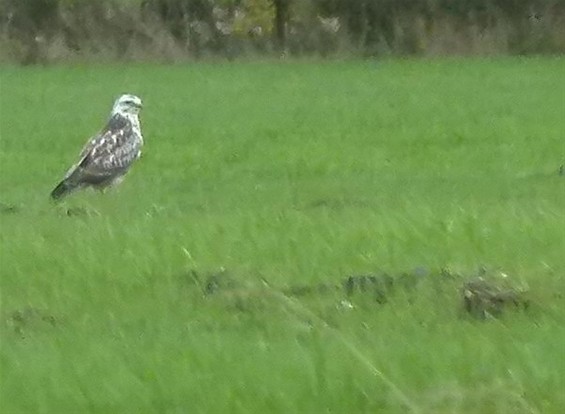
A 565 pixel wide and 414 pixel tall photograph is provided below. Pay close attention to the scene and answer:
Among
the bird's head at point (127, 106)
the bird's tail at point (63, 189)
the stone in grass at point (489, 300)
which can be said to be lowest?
the bird's tail at point (63, 189)

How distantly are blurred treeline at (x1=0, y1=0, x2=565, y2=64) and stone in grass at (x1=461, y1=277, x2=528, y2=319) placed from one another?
34915 millimetres

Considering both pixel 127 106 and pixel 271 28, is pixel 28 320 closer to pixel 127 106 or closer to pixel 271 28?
pixel 127 106

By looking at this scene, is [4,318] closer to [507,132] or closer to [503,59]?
[507,132]

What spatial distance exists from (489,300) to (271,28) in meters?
38.0

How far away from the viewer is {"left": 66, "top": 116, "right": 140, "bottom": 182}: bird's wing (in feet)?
45.6

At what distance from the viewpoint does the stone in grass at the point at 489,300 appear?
6.93 m

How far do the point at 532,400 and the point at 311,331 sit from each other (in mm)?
1477

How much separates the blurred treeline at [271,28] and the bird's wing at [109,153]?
27718 millimetres

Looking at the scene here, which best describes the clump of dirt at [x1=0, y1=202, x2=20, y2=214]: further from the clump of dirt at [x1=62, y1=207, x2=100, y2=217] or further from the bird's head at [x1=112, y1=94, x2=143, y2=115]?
the bird's head at [x1=112, y1=94, x2=143, y2=115]

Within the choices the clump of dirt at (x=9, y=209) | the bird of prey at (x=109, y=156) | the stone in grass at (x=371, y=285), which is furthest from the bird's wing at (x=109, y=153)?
the stone in grass at (x=371, y=285)

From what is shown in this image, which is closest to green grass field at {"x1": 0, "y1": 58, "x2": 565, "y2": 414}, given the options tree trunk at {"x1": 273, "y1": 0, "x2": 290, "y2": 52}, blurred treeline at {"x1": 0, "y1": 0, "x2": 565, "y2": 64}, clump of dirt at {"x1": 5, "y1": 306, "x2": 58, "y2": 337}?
clump of dirt at {"x1": 5, "y1": 306, "x2": 58, "y2": 337}

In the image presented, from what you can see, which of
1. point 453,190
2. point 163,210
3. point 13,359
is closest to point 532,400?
point 13,359

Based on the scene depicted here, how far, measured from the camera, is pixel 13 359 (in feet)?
20.7

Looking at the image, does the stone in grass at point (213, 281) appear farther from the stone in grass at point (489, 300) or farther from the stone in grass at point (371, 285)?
the stone in grass at point (489, 300)
